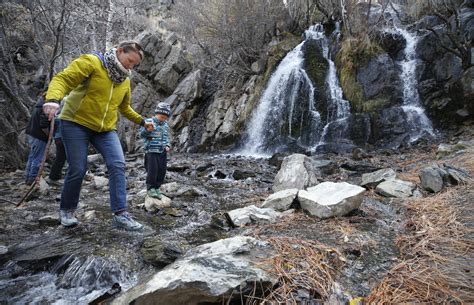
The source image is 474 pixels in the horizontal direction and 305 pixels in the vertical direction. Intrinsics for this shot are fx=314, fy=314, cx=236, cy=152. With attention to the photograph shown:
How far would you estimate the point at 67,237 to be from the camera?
9.93 feet

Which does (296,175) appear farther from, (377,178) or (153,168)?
(153,168)

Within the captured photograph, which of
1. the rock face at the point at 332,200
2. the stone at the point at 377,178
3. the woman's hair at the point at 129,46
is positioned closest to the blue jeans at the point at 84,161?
the woman's hair at the point at 129,46

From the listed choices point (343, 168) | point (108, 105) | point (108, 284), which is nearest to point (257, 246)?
point (108, 284)

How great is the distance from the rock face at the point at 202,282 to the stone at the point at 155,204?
2198 mm

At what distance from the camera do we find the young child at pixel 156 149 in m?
4.54

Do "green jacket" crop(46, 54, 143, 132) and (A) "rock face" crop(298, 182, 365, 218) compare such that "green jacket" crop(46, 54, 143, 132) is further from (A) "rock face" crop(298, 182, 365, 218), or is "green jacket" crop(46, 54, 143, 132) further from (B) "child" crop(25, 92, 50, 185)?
(B) "child" crop(25, 92, 50, 185)

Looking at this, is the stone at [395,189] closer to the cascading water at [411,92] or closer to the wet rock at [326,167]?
the wet rock at [326,167]

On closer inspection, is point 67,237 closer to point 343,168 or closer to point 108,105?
point 108,105

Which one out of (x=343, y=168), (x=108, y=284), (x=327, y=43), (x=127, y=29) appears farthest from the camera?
(x=127, y=29)

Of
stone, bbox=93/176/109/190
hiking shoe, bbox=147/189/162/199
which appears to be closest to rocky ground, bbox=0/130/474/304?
hiking shoe, bbox=147/189/162/199

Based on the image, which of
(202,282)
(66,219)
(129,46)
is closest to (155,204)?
(66,219)

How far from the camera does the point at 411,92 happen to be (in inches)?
453

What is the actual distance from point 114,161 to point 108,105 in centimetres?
57

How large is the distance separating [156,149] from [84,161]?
58.0 inches
